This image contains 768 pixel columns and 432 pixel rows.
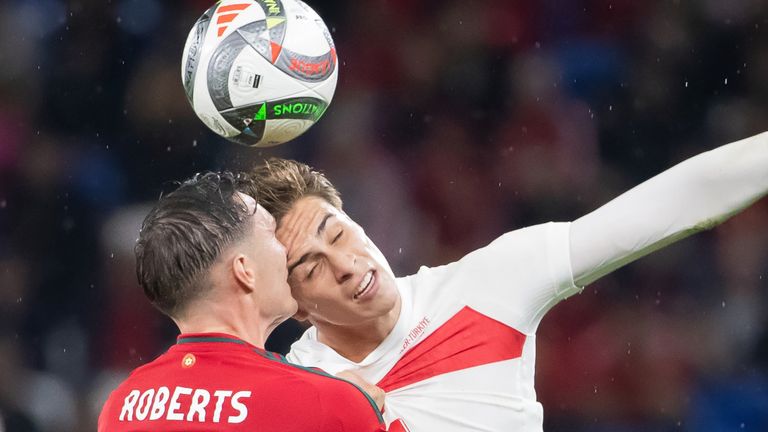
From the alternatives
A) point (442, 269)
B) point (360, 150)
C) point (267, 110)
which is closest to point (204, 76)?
point (267, 110)

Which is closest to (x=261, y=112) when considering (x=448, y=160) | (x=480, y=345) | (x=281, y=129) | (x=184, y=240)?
(x=281, y=129)

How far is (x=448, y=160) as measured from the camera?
22.1ft

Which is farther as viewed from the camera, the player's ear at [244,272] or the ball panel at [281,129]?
the ball panel at [281,129]

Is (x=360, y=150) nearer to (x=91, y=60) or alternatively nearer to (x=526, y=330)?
(x=91, y=60)

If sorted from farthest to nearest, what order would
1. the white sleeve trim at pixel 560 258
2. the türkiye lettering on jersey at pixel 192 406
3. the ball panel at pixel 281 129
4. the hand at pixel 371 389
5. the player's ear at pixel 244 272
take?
the ball panel at pixel 281 129
the white sleeve trim at pixel 560 258
the hand at pixel 371 389
the player's ear at pixel 244 272
the türkiye lettering on jersey at pixel 192 406

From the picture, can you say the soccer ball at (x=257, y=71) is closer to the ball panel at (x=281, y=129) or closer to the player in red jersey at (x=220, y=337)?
the ball panel at (x=281, y=129)

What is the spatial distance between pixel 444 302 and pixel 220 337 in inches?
35.3

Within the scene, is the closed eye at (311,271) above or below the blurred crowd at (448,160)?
above

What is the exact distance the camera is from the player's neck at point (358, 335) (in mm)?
3391

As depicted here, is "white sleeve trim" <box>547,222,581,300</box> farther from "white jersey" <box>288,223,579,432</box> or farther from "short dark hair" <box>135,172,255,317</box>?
"short dark hair" <box>135,172,255,317</box>

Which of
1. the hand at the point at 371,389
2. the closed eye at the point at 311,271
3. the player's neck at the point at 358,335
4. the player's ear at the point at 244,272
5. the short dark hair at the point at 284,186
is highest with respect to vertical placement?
the player's ear at the point at 244,272

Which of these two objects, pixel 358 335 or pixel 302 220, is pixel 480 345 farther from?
pixel 302 220

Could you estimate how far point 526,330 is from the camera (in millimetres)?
3285

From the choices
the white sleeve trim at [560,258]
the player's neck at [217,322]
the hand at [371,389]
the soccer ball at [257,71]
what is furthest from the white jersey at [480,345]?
the soccer ball at [257,71]
